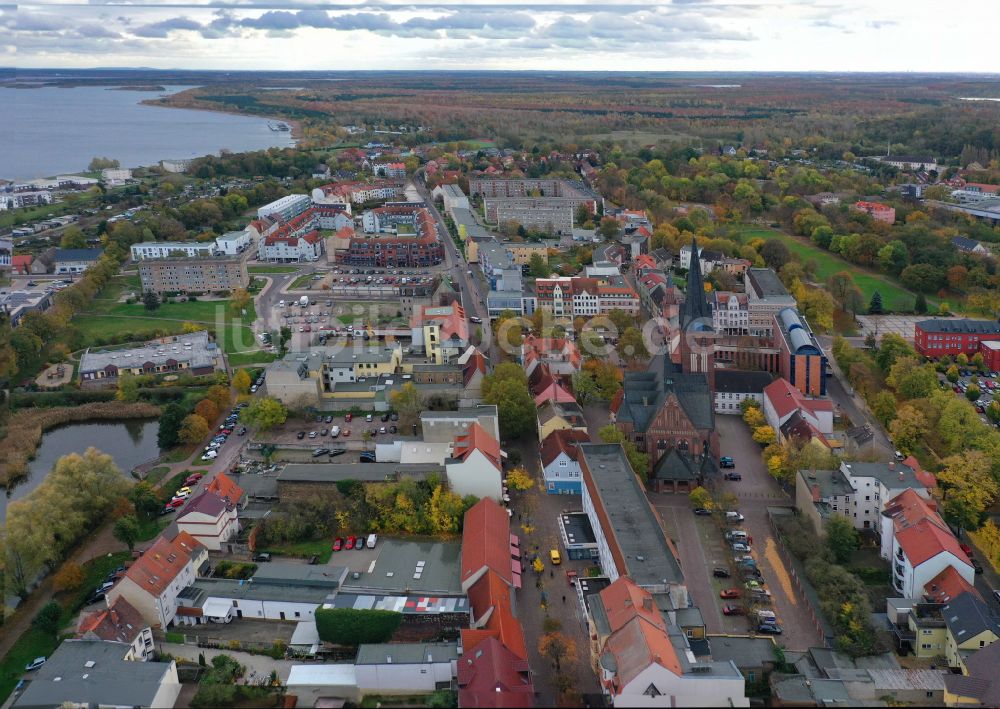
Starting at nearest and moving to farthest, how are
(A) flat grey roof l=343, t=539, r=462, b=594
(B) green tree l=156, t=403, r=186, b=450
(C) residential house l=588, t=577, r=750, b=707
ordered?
(C) residential house l=588, t=577, r=750, b=707 → (A) flat grey roof l=343, t=539, r=462, b=594 → (B) green tree l=156, t=403, r=186, b=450

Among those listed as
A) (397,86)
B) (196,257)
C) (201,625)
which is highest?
(397,86)

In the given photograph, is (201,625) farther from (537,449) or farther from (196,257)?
(196,257)

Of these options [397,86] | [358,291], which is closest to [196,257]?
[358,291]

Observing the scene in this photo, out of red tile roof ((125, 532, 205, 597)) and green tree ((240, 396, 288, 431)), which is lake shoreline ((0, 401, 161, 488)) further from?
red tile roof ((125, 532, 205, 597))

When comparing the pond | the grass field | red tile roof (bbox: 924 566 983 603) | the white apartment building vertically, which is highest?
the white apartment building

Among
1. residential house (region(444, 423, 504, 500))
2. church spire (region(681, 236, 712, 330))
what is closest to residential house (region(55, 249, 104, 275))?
residential house (region(444, 423, 504, 500))

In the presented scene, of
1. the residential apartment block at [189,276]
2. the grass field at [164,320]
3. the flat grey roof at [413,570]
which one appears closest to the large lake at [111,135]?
the residential apartment block at [189,276]

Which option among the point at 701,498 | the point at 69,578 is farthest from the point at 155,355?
the point at 701,498
